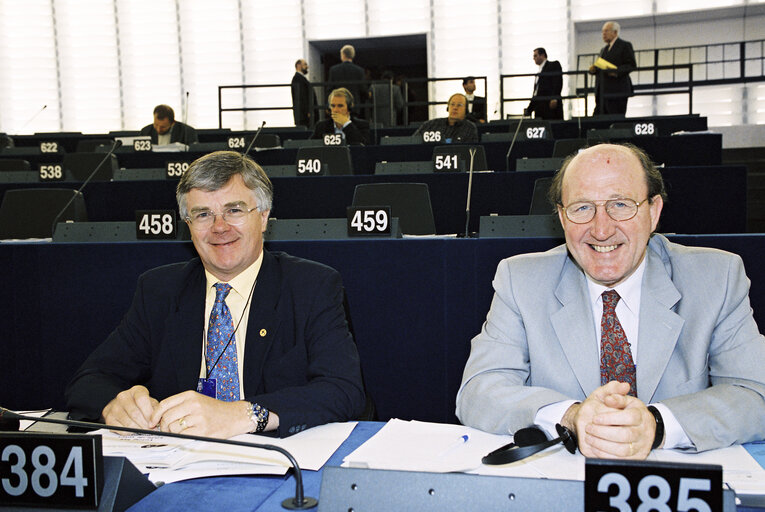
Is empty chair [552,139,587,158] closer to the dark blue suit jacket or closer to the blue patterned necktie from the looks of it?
the dark blue suit jacket

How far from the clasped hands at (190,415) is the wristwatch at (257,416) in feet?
0.03

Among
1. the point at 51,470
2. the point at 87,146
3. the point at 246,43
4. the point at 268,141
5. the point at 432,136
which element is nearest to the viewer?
the point at 51,470

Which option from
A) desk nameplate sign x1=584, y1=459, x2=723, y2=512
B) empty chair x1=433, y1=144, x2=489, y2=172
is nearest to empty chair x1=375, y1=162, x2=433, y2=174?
empty chair x1=433, y1=144, x2=489, y2=172

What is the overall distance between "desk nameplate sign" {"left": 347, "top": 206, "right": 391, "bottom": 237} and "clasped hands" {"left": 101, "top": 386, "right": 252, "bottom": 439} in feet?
4.68

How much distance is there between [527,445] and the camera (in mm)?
1227

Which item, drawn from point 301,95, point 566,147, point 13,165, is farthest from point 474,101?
point 13,165

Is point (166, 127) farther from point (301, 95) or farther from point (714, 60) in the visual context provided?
point (714, 60)

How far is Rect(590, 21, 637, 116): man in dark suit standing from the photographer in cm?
888

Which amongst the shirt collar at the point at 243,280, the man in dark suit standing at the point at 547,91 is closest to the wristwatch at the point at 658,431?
the shirt collar at the point at 243,280

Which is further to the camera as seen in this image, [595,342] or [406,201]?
[406,201]

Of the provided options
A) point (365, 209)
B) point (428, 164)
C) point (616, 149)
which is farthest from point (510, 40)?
point (616, 149)

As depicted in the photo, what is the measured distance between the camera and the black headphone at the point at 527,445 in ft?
3.82

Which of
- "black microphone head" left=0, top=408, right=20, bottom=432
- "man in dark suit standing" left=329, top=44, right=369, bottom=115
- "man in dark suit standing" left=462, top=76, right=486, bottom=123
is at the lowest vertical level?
"black microphone head" left=0, top=408, right=20, bottom=432

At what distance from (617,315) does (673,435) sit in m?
0.42
